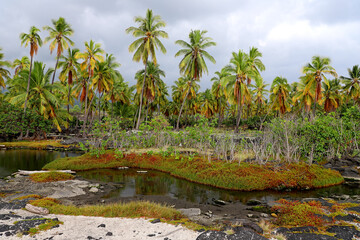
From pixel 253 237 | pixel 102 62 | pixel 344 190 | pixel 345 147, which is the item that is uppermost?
pixel 102 62

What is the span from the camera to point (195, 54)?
36.8 metres

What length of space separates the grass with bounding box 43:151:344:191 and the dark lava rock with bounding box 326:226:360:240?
24.5 ft

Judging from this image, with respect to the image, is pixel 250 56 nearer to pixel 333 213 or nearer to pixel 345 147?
pixel 345 147

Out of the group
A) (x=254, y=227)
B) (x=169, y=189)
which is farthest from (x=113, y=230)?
(x=169, y=189)

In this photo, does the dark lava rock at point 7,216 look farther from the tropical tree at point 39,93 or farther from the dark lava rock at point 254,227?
the tropical tree at point 39,93

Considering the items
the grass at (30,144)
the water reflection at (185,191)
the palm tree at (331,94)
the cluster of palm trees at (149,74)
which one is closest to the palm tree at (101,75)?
the cluster of palm trees at (149,74)

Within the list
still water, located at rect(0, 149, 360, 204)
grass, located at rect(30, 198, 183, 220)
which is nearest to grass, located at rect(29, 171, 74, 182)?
still water, located at rect(0, 149, 360, 204)

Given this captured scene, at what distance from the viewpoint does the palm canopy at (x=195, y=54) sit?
1435 inches

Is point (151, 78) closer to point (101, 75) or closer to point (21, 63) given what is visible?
point (101, 75)

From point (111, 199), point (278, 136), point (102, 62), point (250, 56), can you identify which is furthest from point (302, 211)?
point (102, 62)

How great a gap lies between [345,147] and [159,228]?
66.8 feet

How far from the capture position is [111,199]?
549 inches

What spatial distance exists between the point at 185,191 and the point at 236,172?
4.35 metres

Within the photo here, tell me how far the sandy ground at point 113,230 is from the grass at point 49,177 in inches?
306
